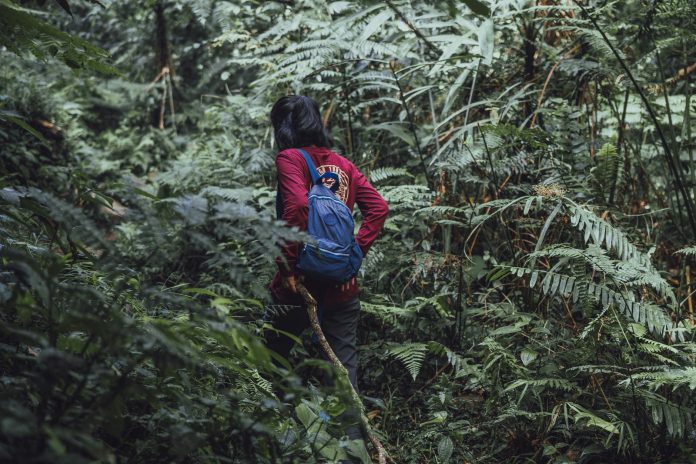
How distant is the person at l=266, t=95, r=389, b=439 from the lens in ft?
9.76

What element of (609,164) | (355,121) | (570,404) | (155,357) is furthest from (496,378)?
(355,121)

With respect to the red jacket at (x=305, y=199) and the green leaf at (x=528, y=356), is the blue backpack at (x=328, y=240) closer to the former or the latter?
the red jacket at (x=305, y=199)

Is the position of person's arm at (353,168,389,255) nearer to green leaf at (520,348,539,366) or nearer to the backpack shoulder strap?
the backpack shoulder strap

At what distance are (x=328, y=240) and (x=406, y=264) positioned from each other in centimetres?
153

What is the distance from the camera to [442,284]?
427 centimetres

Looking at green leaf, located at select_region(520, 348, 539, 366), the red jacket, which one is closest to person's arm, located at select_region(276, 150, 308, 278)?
the red jacket

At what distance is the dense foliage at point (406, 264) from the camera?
5.30 feet

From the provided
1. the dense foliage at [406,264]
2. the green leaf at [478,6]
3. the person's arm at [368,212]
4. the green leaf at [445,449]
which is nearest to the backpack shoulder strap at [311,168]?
the person's arm at [368,212]

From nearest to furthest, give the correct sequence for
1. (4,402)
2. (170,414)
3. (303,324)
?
(4,402), (170,414), (303,324)

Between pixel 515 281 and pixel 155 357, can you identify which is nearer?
pixel 155 357

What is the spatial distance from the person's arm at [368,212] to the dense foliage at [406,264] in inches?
25.1

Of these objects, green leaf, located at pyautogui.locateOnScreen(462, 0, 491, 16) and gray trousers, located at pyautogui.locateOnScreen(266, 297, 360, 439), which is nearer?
green leaf, located at pyautogui.locateOnScreen(462, 0, 491, 16)

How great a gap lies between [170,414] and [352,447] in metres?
0.74

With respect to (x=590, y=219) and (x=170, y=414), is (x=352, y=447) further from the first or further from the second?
(x=590, y=219)
